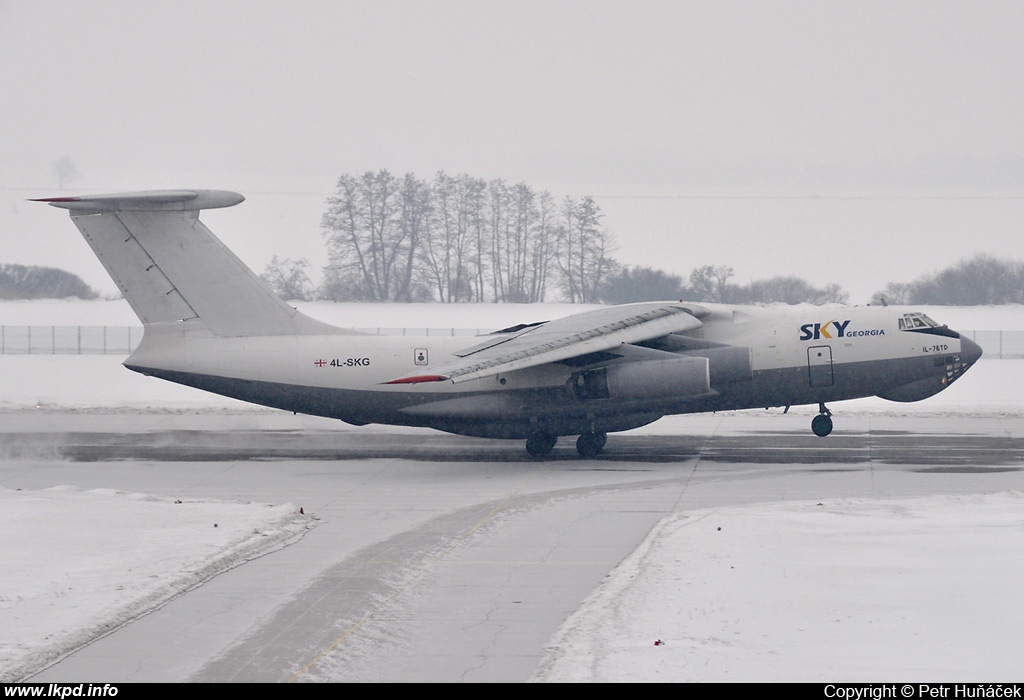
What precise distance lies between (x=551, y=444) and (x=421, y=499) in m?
5.22

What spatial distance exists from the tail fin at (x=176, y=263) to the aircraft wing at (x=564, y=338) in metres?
4.27

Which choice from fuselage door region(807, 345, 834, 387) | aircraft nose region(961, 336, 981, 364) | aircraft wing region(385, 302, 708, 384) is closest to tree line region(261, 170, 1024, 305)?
aircraft nose region(961, 336, 981, 364)

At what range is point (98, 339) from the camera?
4603cm

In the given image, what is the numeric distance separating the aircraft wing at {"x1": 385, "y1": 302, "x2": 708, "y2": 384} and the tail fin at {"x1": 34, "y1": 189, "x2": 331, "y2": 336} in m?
4.27

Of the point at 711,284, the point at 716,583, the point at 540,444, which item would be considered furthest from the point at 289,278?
the point at 716,583

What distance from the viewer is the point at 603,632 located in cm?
1000

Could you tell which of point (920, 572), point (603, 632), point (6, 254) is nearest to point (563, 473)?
point (920, 572)

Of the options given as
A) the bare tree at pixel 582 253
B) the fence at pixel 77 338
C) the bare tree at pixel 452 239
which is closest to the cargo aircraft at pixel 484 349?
the fence at pixel 77 338

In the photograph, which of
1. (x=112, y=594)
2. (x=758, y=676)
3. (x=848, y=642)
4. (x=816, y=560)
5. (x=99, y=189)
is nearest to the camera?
(x=758, y=676)

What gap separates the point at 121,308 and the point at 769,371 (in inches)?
1542

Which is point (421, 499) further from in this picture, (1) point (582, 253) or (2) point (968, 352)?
(1) point (582, 253)

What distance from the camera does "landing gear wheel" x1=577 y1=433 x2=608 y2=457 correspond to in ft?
74.9

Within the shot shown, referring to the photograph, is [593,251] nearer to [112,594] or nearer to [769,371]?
[769,371]

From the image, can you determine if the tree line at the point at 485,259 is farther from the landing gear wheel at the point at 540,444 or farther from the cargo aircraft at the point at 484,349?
the landing gear wheel at the point at 540,444
